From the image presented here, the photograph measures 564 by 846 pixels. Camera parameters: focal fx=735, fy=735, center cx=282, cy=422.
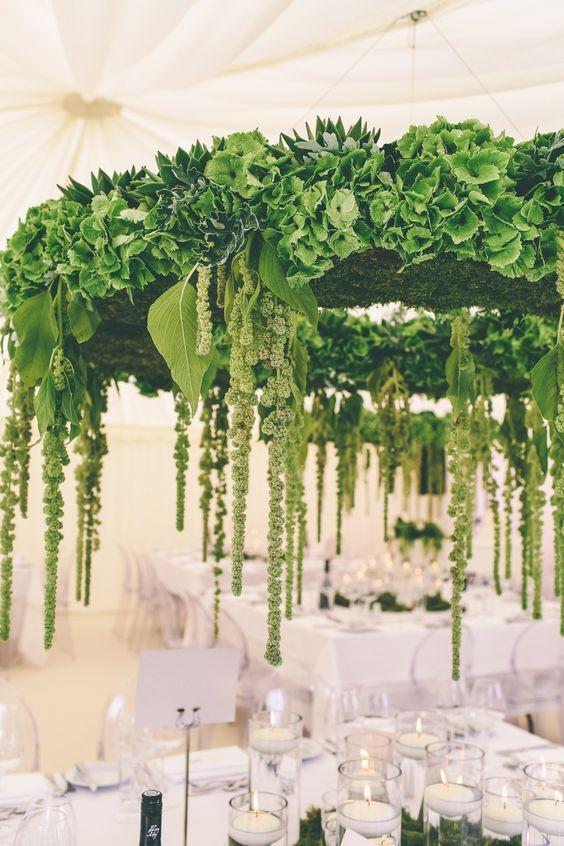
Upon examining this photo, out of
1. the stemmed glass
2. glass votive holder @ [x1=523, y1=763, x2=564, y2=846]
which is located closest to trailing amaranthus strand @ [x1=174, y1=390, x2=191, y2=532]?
the stemmed glass

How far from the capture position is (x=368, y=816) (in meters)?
1.58

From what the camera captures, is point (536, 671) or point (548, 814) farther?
point (536, 671)

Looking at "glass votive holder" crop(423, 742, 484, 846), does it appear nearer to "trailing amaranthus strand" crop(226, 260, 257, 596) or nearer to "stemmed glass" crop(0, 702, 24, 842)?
"trailing amaranthus strand" crop(226, 260, 257, 596)

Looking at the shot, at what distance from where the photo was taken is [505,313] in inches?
84.6

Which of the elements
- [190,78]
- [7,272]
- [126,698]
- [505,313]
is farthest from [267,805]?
[190,78]

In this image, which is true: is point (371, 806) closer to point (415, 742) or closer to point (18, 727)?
point (415, 742)

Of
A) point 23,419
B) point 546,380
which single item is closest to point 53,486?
point 23,419

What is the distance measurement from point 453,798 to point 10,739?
4.18 ft

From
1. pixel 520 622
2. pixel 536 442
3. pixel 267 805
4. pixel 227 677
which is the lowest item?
pixel 520 622

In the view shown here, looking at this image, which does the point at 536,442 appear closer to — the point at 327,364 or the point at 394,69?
the point at 327,364

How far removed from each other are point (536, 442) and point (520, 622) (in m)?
2.82

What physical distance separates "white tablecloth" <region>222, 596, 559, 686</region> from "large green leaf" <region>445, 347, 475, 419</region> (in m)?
2.87

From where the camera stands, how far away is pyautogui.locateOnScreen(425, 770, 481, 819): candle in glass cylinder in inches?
65.7

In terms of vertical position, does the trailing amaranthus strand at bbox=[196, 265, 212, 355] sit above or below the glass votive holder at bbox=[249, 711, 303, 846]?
above
